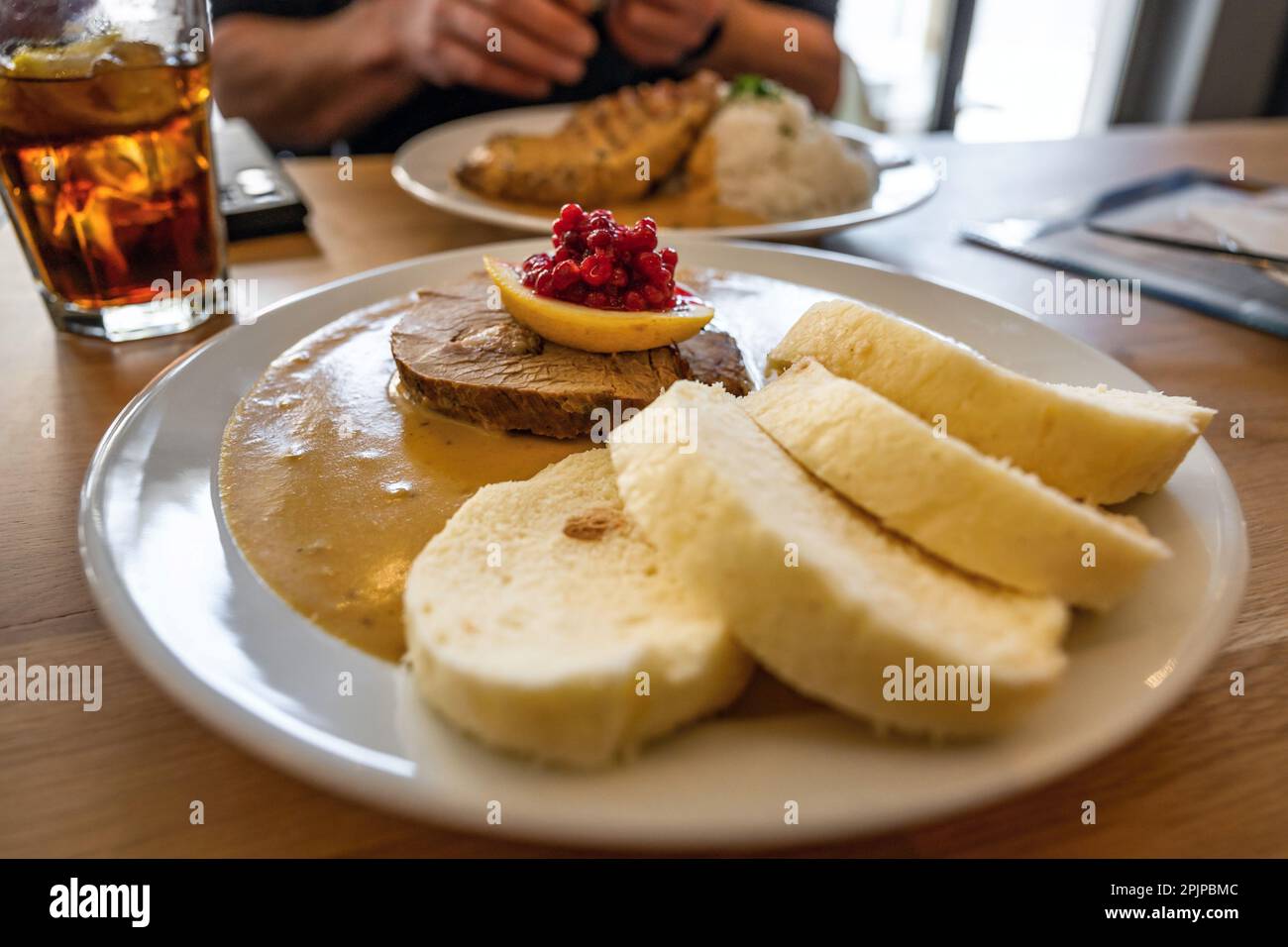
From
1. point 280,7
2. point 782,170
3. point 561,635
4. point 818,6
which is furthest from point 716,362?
point 818,6

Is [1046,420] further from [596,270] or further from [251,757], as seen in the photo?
[251,757]

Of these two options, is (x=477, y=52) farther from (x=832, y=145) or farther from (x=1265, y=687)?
(x=1265, y=687)

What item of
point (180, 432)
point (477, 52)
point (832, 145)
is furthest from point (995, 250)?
point (180, 432)

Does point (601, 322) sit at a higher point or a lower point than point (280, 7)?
lower

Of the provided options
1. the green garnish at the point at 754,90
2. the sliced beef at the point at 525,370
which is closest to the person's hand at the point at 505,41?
the green garnish at the point at 754,90

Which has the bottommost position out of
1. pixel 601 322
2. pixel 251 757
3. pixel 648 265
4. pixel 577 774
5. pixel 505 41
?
pixel 251 757

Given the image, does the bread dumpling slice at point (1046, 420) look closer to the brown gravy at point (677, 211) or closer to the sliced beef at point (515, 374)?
the sliced beef at point (515, 374)
